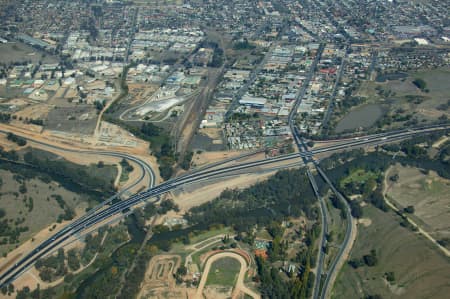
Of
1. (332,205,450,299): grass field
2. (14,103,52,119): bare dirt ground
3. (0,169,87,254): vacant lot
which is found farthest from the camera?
(14,103,52,119): bare dirt ground

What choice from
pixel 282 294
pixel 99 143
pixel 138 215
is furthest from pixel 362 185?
pixel 99 143

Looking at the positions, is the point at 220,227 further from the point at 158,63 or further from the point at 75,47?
the point at 75,47

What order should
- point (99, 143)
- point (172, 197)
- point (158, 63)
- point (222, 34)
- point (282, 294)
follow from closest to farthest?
point (282, 294) → point (172, 197) → point (99, 143) → point (158, 63) → point (222, 34)

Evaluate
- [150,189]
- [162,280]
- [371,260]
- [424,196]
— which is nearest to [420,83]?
[424,196]

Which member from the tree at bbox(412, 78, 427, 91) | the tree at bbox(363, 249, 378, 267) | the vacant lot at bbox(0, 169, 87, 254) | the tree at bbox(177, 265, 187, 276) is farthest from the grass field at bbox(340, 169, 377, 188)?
the vacant lot at bbox(0, 169, 87, 254)

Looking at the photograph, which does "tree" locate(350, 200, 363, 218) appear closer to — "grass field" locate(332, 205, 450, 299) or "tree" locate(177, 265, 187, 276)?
"grass field" locate(332, 205, 450, 299)

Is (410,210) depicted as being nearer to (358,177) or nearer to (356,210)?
(356,210)
